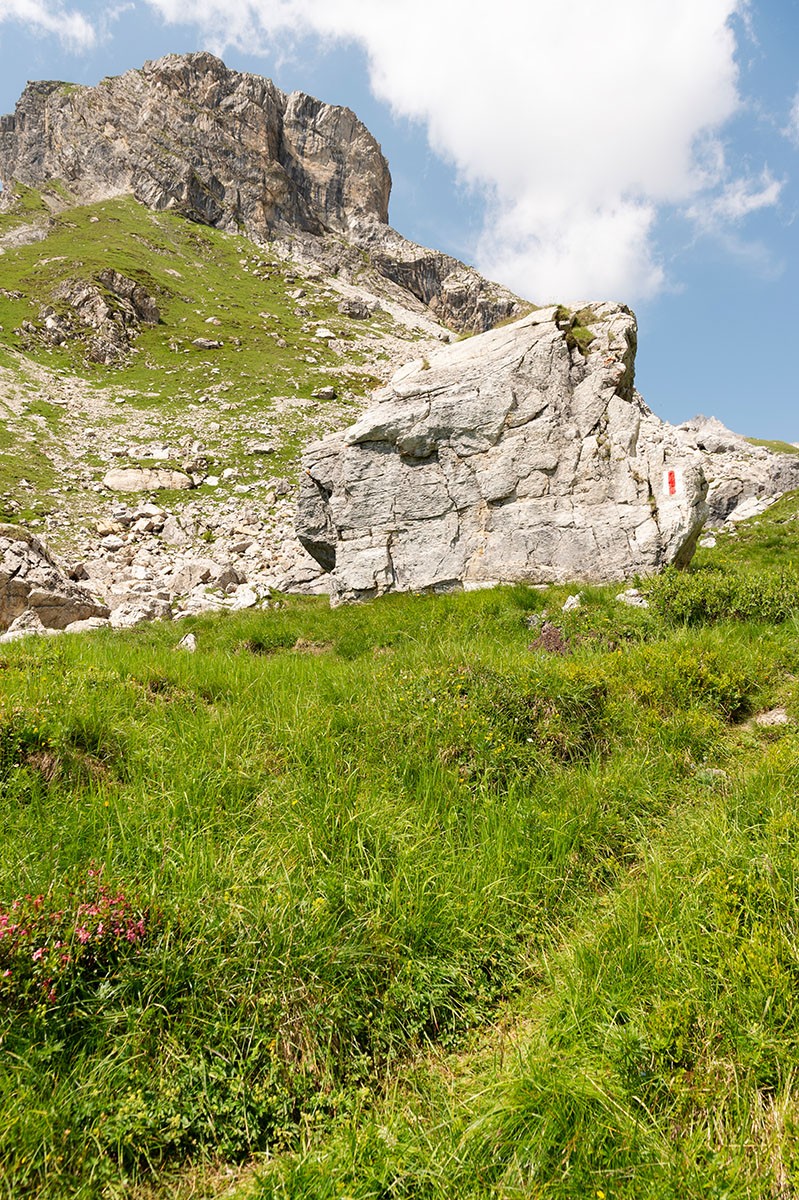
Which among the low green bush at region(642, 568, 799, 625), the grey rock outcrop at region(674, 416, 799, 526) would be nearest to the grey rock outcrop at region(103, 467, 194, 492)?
the grey rock outcrop at region(674, 416, 799, 526)

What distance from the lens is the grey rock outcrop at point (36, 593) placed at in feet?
57.7

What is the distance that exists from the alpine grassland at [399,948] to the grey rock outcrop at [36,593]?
487 inches

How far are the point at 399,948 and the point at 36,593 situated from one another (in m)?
18.3

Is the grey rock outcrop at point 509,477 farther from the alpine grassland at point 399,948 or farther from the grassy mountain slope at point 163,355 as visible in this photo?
the grassy mountain slope at point 163,355

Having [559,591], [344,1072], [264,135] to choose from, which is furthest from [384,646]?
[264,135]

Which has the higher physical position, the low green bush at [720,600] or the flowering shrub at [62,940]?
the low green bush at [720,600]

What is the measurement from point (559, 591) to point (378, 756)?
8715 millimetres

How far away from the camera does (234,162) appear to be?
13225 centimetres

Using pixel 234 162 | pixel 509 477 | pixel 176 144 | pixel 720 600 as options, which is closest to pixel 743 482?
pixel 509 477

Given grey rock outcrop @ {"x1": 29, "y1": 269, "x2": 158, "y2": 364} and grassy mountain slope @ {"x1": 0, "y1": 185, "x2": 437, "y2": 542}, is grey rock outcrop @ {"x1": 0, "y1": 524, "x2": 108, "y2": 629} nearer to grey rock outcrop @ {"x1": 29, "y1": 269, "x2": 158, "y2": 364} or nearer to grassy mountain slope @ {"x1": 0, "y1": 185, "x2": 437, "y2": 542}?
grassy mountain slope @ {"x1": 0, "y1": 185, "x2": 437, "y2": 542}

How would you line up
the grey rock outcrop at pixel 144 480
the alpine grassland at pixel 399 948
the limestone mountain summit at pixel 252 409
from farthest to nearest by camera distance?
the grey rock outcrop at pixel 144 480, the limestone mountain summit at pixel 252 409, the alpine grassland at pixel 399 948

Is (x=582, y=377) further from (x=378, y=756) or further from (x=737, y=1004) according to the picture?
(x=737, y=1004)

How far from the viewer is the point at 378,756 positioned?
6352 millimetres

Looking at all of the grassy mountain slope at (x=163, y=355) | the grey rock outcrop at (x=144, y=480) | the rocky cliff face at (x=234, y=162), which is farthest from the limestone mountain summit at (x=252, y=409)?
the rocky cliff face at (x=234, y=162)
